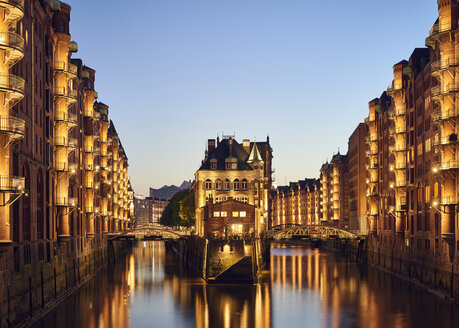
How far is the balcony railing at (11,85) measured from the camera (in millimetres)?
49969

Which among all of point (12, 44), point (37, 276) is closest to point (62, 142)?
point (37, 276)

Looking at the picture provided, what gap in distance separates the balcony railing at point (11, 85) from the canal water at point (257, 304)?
793 inches

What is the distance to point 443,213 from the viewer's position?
71562 mm

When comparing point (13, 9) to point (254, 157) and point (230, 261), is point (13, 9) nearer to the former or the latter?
point (230, 261)

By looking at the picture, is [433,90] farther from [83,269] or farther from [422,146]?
[83,269]

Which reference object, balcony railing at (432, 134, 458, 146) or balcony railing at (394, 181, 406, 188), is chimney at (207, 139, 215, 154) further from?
balcony railing at (432, 134, 458, 146)

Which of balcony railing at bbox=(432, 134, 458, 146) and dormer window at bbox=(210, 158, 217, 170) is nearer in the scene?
balcony railing at bbox=(432, 134, 458, 146)

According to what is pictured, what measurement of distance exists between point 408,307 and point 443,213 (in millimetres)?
10503

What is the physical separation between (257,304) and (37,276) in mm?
25334

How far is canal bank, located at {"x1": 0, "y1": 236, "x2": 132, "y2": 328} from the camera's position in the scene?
167 ft

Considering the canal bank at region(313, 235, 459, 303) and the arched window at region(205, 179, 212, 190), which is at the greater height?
the arched window at region(205, 179, 212, 190)

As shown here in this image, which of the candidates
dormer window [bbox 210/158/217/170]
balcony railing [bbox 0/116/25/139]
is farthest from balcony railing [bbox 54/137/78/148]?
dormer window [bbox 210/158/217/170]

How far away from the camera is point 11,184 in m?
50.1

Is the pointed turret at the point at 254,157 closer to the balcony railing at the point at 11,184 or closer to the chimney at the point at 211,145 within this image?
the chimney at the point at 211,145
